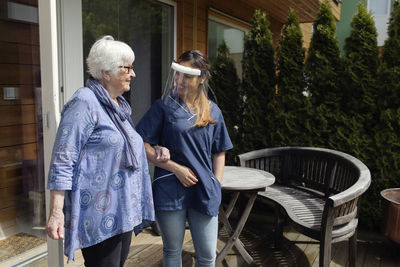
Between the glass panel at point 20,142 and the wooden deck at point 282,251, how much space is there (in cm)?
30

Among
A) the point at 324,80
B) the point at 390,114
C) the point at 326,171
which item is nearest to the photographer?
the point at 326,171

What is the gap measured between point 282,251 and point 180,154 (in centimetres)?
175

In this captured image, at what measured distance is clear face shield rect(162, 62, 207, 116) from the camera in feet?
5.70

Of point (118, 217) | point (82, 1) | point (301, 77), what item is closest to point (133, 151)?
point (118, 217)

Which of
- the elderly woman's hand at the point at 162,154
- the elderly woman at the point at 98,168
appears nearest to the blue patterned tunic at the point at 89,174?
the elderly woman at the point at 98,168

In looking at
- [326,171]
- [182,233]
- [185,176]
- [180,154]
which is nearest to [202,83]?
[180,154]

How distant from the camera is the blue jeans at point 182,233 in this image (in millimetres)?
1787

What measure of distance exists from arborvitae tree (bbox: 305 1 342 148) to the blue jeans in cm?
222

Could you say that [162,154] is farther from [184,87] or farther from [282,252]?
[282,252]

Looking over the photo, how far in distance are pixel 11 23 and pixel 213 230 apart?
207 cm

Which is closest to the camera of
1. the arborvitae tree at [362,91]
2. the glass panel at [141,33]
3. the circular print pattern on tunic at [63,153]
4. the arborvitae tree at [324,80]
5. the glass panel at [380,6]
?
the circular print pattern on tunic at [63,153]

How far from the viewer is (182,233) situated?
1821 mm

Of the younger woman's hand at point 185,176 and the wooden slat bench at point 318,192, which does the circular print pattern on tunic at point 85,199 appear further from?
the wooden slat bench at point 318,192

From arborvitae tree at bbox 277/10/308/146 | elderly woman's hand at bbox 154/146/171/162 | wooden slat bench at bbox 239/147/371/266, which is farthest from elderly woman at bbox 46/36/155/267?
arborvitae tree at bbox 277/10/308/146
